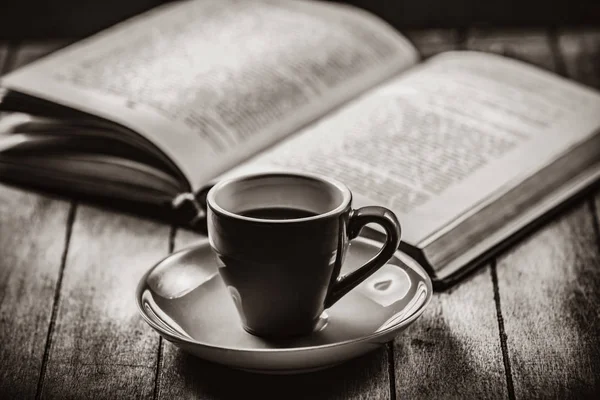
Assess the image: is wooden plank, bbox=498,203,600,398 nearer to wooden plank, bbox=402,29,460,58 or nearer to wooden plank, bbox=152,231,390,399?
wooden plank, bbox=152,231,390,399

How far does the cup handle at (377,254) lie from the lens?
66cm

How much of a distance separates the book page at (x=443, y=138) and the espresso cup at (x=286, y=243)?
0.50 feet

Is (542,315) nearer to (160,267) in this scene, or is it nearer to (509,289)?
(509,289)

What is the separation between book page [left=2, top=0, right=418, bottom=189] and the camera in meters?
0.99

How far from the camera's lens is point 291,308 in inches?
25.9

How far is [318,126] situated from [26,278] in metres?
0.38

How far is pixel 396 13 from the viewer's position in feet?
5.89

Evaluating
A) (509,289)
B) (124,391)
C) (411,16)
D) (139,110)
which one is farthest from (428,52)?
(124,391)

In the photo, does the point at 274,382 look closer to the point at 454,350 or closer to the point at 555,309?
the point at 454,350

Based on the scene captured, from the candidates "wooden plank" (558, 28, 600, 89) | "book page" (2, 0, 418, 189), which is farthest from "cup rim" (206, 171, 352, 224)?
"wooden plank" (558, 28, 600, 89)

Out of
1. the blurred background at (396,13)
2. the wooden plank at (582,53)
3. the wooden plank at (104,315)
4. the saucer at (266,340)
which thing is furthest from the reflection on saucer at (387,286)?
the blurred background at (396,13)

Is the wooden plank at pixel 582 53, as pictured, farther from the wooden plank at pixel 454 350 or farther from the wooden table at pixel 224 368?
the wooden plank at pixel 454 350

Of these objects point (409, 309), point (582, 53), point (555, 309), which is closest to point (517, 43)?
point (582, 53)

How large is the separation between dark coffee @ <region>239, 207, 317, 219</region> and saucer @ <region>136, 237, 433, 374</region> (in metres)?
0.09
